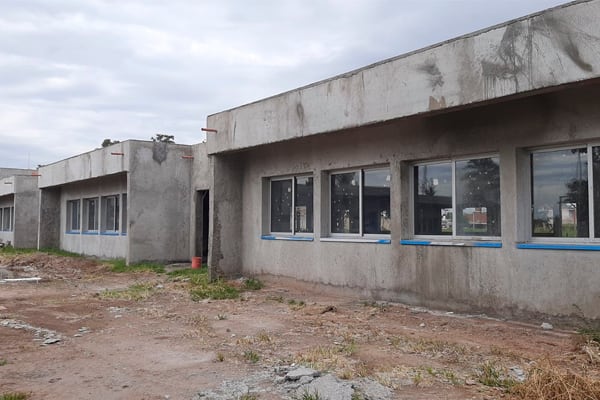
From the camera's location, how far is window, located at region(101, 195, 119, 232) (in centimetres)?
2114

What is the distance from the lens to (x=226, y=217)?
45.1 feet

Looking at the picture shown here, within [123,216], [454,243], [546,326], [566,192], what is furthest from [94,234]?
[566,192]

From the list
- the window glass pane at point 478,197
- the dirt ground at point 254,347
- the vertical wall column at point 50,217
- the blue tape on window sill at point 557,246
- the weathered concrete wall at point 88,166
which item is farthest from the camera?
the vertical wall column at point 50,217

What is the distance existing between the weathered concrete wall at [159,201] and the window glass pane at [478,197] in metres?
11.9

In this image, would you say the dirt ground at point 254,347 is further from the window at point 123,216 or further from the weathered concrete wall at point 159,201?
the window at point 123,216

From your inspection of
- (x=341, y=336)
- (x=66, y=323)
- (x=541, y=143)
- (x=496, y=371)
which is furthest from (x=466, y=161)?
(x=66, y=323)

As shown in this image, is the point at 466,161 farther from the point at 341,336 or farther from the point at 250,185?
the point at 250,185

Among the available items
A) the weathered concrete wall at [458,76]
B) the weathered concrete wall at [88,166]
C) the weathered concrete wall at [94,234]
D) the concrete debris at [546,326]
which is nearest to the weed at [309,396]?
the concrete debris at [546,326]

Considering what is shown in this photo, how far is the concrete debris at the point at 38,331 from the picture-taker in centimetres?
778

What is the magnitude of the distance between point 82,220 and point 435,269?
62.0ft

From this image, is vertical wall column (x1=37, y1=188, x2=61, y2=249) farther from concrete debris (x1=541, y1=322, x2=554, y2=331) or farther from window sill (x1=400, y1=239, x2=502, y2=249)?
concrete debris (x1=541, y1=322, x2=554, y2=331)

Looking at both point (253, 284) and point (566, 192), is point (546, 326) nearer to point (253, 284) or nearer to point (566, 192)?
point (566, 192)

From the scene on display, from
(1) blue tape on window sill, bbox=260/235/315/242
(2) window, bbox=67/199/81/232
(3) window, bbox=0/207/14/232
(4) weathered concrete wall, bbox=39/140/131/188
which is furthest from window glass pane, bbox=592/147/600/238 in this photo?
(3) window, bbox=0/207/14/232

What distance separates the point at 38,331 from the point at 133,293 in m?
4.06
